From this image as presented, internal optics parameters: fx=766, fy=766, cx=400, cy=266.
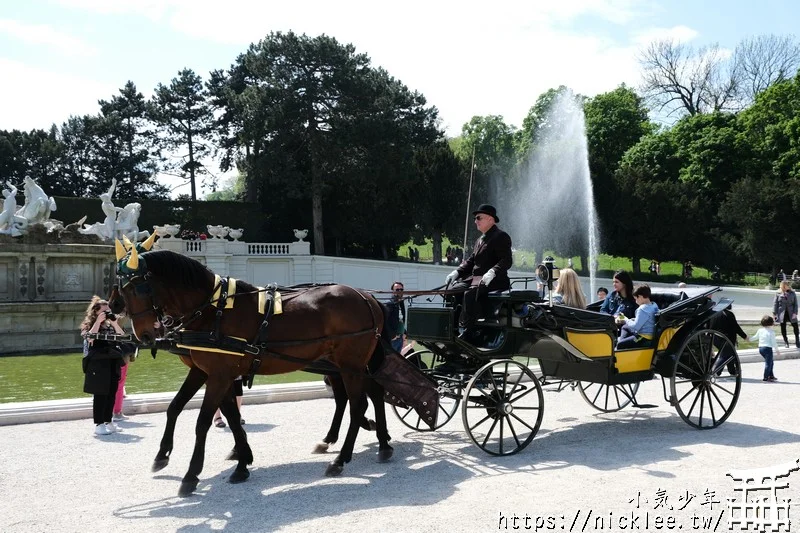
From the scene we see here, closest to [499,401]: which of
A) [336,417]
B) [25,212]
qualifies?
[336,417]

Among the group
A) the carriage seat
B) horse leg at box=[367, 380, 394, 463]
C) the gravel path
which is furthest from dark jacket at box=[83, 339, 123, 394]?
the carriage seat

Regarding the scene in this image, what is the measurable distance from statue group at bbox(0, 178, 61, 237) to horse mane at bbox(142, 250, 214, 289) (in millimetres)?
19298

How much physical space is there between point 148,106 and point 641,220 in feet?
111

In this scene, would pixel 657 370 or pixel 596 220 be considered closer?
pixel 657 370

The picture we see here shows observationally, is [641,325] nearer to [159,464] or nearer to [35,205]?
[159,464]

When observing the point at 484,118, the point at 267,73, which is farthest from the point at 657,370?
the point at 484,118

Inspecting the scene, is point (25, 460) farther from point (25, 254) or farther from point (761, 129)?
point (761, 129)

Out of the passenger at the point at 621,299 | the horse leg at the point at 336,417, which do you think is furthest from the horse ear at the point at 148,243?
the passenger at the point at 621,299

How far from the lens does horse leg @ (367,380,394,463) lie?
7227 mm

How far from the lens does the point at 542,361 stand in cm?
825

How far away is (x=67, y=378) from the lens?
14117 millimetres

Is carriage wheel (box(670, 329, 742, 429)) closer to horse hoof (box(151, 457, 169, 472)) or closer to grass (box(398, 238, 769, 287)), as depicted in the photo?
horse hoof (box(151, 457, 169, 472))

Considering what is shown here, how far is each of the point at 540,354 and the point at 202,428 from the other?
11.6ft

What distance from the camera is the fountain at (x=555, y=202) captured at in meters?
42.1
